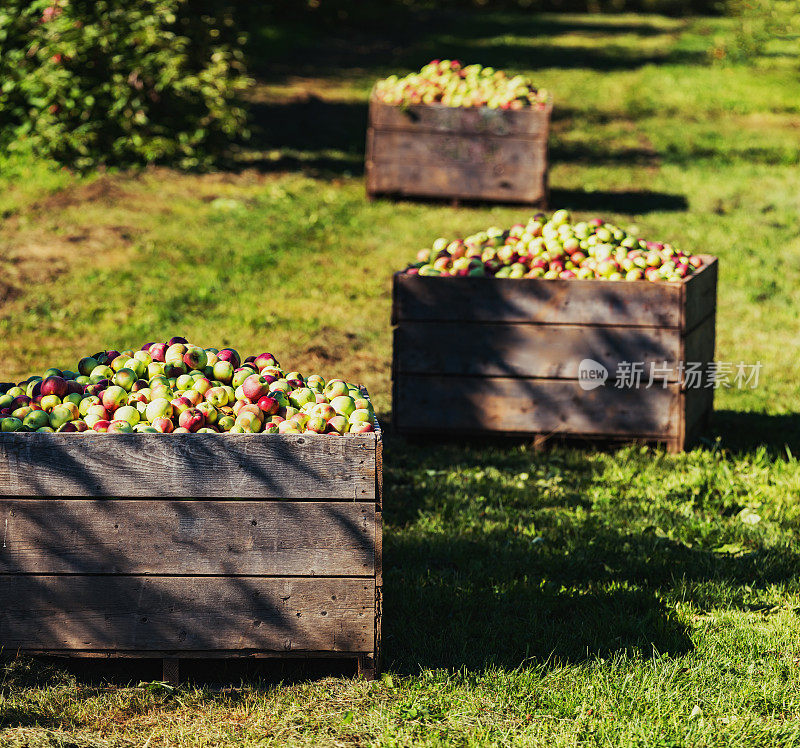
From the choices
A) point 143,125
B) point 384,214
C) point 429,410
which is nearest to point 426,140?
point 384,214

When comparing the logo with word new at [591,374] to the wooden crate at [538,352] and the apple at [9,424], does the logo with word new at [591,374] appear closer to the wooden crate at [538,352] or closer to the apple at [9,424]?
the wooden crate at [538,352]

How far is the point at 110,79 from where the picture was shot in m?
11.2

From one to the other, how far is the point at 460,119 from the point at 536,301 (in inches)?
232

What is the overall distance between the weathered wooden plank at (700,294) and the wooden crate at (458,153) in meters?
5.34

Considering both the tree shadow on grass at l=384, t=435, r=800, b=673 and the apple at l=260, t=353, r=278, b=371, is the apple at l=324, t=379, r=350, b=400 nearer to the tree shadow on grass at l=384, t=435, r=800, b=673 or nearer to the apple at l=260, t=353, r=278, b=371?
the apple at l=260, t=353, r=278, b=371

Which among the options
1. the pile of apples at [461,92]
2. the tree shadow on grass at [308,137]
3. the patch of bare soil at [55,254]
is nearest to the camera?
the patch of bare soil at [55,254]

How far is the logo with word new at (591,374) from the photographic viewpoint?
539 cm

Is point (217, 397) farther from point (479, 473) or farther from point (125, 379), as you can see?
point (479, 473)

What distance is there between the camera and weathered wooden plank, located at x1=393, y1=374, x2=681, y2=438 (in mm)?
5449

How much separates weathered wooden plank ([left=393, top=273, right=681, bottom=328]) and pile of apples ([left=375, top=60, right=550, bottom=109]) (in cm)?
579

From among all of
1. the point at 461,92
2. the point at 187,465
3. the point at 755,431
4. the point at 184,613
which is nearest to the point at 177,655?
the point at 184,613

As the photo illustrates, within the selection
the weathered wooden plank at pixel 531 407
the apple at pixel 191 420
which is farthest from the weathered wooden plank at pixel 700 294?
the apple at pixel 191 420

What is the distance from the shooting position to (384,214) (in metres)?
10.9

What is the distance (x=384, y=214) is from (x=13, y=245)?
3891 mm
